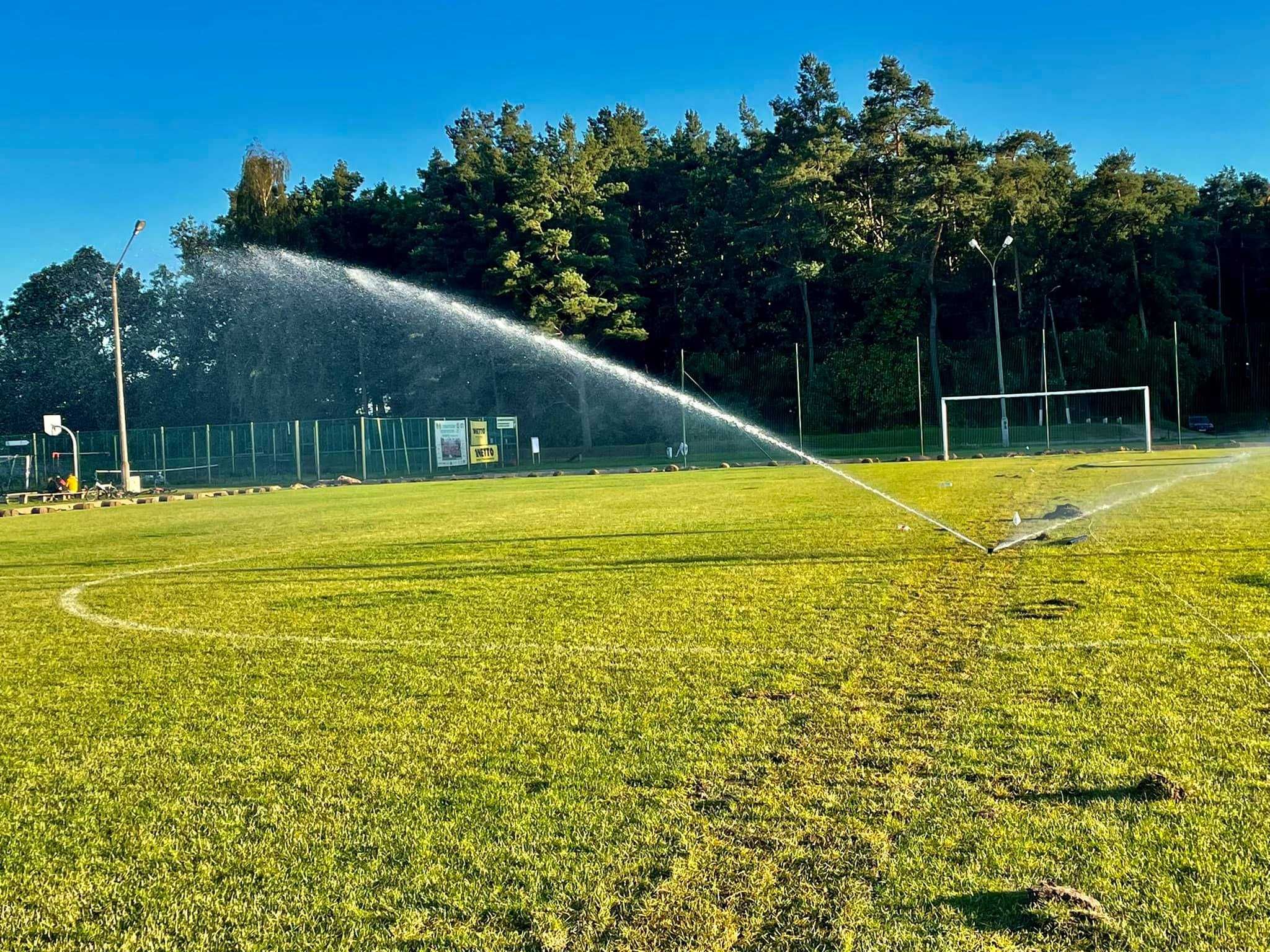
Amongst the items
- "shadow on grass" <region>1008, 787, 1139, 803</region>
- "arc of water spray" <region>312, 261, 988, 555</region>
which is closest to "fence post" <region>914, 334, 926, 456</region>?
"arc of water spray" <region>312, 261, 988, 555</region>

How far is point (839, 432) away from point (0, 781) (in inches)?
2181

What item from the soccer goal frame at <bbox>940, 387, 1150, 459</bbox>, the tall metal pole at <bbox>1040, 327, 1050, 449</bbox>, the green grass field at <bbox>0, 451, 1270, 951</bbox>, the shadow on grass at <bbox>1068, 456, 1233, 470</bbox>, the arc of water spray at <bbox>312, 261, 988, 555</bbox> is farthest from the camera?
the arc of water spray at <bbox>312, 261, 988, 555</bbox>

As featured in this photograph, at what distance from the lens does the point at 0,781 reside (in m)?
4.16

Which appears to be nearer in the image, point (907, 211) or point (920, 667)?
point (920, 667)

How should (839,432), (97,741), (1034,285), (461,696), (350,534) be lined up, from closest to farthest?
(97,741), (461,696), (350,534), (839,432), (1034,285)

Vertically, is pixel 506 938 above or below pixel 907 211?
Answer: below

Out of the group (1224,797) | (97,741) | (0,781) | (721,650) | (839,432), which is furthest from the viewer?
(839,432)

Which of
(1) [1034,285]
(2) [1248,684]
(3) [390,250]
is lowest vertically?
(2) [1248,684]

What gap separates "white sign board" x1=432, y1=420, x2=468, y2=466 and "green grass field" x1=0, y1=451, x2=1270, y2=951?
36098 mm

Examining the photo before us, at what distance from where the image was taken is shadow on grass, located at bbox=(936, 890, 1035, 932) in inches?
105

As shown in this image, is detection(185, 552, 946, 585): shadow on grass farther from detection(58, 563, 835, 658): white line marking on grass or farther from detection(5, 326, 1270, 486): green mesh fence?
detection(5, 326, 1270, 486): green mesh fence

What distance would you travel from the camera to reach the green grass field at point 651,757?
9.28ft

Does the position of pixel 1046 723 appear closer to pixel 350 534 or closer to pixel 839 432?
pixel 350 534

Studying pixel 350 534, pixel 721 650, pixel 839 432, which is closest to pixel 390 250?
pixel 839 432
